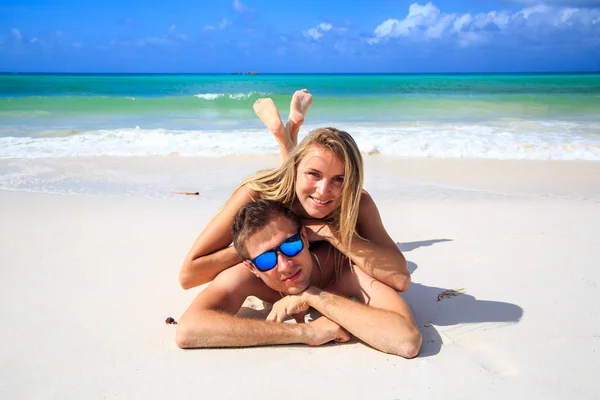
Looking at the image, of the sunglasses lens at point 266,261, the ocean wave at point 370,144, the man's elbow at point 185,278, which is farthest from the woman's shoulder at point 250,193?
the ocean wave at point 370,144

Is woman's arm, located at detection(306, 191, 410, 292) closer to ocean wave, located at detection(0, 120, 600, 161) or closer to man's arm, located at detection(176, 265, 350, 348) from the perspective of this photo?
man's arm, located at detection(176, 265, 350, 348)

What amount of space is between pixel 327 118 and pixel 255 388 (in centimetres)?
1690

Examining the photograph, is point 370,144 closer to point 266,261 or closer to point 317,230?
point 317,230

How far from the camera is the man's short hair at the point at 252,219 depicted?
10.2 ft

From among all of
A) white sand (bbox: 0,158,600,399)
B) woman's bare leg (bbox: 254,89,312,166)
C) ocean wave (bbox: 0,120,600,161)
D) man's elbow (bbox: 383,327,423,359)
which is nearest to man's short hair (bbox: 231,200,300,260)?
white sand (bbox: 0,158,600,399)

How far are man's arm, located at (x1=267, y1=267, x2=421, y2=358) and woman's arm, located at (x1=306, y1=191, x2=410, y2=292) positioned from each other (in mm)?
92

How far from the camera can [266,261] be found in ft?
10.2

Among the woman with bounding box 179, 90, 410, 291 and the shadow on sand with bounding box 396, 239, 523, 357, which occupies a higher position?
the woman with bounding box 179, 90, 410, 291

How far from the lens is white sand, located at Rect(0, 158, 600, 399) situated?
8.98ft

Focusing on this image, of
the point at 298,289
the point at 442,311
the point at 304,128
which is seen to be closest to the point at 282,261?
→ the point at 298,289

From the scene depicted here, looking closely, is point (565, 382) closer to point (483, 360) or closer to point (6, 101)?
point (483, 360)

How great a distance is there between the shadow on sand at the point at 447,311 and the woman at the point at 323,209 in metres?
0.35

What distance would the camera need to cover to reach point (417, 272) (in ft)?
14.5

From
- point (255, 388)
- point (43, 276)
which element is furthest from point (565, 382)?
point (43, 276)
